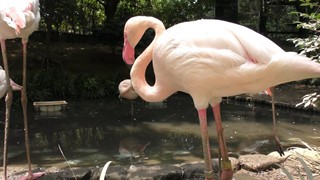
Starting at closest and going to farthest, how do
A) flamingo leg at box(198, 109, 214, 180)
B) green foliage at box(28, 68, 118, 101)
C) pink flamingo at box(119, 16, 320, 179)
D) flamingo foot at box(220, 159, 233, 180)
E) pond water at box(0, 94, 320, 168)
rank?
pink flamingo at box(119, 16, 320, 179), flamingo leg at box(198, 109, 214, 180), flamingo foot at box(220, 159, 233, 180), pond water at box(0, 94, 320, 168), green foliage at box(28, 68, 118, 101)

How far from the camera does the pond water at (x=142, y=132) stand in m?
6.17

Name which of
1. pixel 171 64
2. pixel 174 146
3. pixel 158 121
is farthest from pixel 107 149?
pixel 171 64

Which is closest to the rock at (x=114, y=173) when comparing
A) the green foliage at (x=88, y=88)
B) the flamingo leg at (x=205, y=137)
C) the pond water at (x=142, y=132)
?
the pond water at (x=142, y=132)

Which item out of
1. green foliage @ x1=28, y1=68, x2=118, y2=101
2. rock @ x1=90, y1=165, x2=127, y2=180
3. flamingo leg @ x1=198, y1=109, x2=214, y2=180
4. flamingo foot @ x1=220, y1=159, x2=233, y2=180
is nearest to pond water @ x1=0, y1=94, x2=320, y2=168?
green foliage @ x1=28, y1=68, x2=118, y2=101

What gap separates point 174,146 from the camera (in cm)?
661

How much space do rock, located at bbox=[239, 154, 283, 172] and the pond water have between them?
147cm

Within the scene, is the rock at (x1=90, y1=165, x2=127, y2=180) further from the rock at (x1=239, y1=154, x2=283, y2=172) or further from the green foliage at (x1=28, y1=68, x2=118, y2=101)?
the green foliage at (x1=28, y1=68, x2=118, y2=101)

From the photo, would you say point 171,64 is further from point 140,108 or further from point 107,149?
point 140,108

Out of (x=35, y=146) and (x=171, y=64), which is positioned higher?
(x=171, y=64)

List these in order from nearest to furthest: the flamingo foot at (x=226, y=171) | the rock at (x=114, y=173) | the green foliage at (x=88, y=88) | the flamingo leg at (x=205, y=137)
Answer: the flamingo leg at (x=205, y=137), the flamingo foot at (x=226, y=171), the rock at (x=114, y=173), the green foliage at (x=88, y=88)

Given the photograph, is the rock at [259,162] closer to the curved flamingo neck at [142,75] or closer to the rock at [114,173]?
the rock at [114,173]

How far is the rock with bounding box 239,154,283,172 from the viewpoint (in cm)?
432

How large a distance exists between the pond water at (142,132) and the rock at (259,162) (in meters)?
1.47

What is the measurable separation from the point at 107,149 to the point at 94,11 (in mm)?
11157
